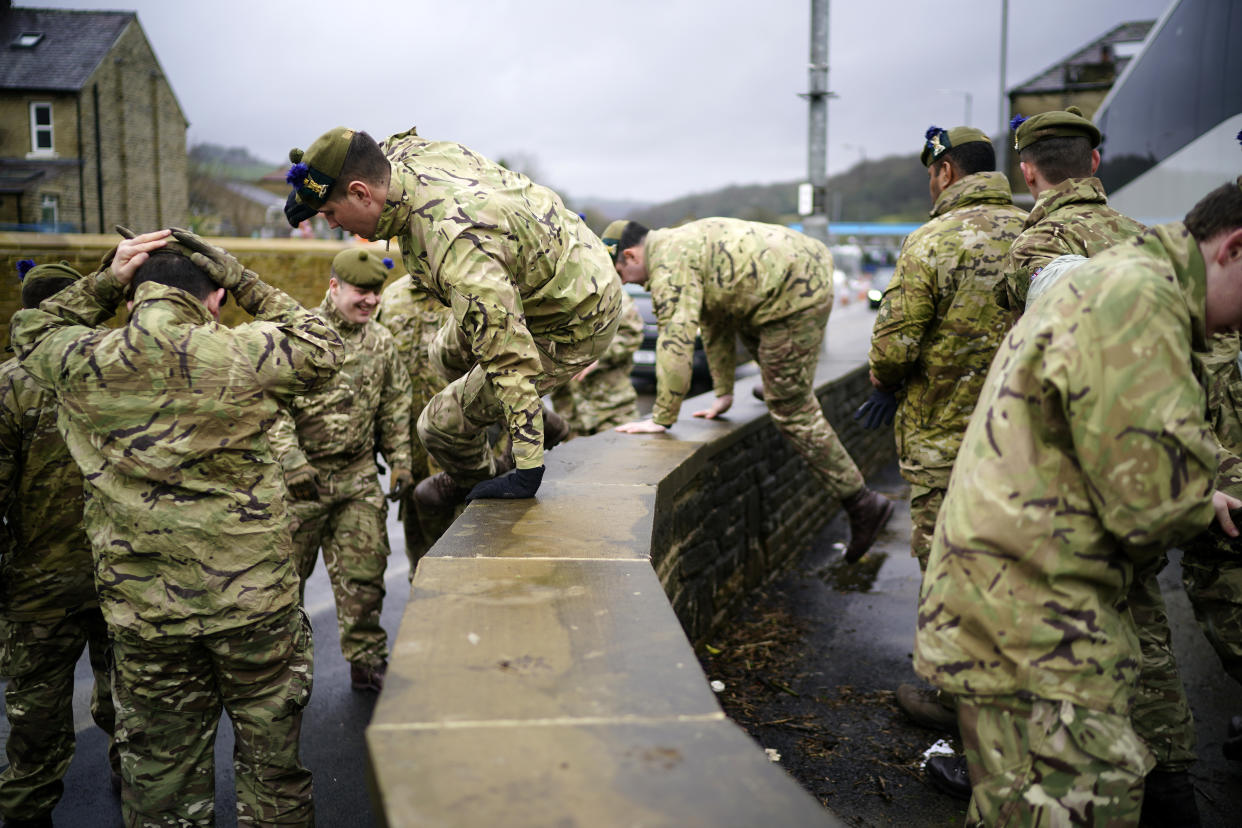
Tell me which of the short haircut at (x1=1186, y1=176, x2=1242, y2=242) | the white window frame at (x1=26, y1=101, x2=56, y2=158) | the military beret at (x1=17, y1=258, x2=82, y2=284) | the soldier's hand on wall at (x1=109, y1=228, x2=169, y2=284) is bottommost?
the military beret at (x1=17, y1=258, x2=82, y2=284)

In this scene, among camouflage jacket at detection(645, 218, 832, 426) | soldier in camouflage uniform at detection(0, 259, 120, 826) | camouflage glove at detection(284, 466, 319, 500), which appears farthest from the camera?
camouflage jacket at detection(645, 218, 832, 426)

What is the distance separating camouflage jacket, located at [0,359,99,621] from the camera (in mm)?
3236

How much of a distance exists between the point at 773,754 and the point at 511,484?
1551mm

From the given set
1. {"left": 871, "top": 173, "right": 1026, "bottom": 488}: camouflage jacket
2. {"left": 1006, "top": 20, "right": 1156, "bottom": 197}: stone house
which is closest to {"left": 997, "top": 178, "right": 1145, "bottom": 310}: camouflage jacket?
{"left": 871, "top": 173, "right": 1026, "bottom": 488}: camouflage jacket

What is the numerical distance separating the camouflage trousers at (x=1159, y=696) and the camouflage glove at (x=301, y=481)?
329 cm

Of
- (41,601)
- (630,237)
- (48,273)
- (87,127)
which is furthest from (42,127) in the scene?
(41,601)

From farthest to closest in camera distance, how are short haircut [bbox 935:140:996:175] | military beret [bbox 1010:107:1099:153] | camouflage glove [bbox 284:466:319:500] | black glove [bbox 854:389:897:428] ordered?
1. black glove [bbox 854:389:897:428]
2. short haircut [bbox 935:140:996:175]
3. camouflage glove [bbox 284:466:319:500]
4. military beret [bbox 1010:107:1099:153]

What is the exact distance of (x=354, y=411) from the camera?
4.67 metres

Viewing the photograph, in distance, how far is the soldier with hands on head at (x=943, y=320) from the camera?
161 inches

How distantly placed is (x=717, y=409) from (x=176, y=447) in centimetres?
373

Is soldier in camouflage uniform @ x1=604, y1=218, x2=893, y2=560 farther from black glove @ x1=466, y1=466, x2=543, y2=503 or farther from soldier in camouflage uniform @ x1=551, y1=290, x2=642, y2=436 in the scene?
black glove @ x1=466, y1=466, x2=543, y2=503

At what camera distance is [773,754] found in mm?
3807

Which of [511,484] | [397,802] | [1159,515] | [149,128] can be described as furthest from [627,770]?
[149,128]

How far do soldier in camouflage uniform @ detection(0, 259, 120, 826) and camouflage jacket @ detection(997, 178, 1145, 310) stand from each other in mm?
3483
